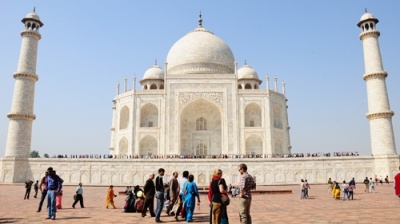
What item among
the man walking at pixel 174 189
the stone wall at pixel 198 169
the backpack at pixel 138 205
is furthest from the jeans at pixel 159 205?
the stone wall at pixel 198 169

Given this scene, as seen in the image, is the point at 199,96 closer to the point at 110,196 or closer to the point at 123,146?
the point at 123,146

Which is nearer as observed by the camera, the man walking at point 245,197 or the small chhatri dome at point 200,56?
the man walking at point 245,197

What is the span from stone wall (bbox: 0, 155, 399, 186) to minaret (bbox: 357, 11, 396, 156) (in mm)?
1415

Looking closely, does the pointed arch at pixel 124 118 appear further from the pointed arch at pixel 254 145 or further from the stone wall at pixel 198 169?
the pointed arch at pixel 254 145

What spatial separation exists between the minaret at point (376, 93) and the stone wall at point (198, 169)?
4.64 ft

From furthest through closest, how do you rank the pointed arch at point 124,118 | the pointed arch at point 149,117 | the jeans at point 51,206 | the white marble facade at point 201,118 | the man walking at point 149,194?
the pointed arch at point 124,118
the pointed arch at point 149,117
the white marble facade at point 201,118
the man walking at point 149,194
the jeans at point 51,206

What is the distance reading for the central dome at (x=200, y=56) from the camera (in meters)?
35.6

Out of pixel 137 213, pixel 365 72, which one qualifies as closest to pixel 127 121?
pixel 365 72

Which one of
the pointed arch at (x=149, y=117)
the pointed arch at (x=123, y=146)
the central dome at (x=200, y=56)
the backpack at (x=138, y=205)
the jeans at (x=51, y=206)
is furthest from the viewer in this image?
the central dome at (x=200, y=56)

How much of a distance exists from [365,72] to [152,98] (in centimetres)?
1809

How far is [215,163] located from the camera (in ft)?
80.0

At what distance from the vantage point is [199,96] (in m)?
31.2

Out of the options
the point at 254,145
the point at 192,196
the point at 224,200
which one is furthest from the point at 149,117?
the point at 224,200

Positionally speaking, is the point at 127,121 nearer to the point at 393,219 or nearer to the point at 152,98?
the point at 152,98
